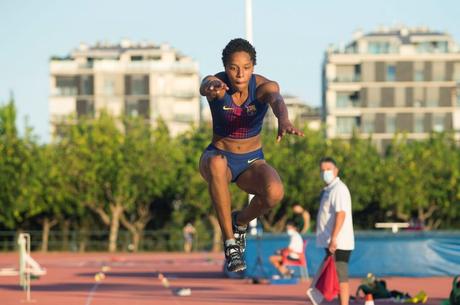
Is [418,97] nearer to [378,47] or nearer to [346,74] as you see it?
[378,47]

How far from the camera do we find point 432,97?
342 ft

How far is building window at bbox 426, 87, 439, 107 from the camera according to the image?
104 m

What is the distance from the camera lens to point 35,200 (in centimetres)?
6406

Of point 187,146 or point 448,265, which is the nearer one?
point 448,265

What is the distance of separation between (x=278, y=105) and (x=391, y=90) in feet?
316

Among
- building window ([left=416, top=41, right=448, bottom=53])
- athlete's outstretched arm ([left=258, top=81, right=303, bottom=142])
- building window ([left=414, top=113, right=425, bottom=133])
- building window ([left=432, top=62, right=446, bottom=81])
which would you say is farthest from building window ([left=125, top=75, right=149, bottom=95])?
athlete's outstretched arm ([left=258, top=81, right=303, bottom=142])

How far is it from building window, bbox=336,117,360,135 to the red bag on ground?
88.9 metres

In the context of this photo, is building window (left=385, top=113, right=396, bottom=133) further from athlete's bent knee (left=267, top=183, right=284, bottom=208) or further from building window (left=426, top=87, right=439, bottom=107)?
athlete's bent knee (left=267, top=183, right=284, bottom=208)

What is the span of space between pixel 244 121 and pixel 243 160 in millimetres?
406

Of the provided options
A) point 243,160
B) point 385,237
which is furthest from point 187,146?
point 243,160

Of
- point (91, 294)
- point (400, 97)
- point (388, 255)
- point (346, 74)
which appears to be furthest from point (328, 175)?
point (346, 74)

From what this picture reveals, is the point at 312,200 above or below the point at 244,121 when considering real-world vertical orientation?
below

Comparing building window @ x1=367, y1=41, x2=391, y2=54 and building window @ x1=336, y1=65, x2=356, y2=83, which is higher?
building window @ x1=367, y1=41, x2=391, y2=54

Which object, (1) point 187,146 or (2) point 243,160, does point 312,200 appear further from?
(2) point 243,160
